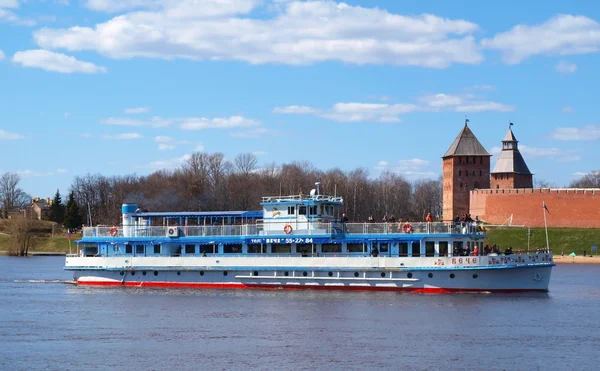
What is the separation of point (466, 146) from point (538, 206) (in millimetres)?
15630

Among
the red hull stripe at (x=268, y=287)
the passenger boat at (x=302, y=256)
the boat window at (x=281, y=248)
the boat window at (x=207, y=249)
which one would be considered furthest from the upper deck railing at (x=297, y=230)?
the red hull stripe at (x=268, y=287)

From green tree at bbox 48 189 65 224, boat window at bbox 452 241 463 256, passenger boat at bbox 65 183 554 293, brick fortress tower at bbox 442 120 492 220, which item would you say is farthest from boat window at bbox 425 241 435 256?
green tree at bbox 48 189 65 224

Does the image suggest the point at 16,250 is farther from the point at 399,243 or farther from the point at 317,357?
the point at 317,357

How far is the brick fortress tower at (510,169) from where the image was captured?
119750 mm

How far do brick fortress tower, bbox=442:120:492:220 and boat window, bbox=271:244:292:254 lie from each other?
241 feet

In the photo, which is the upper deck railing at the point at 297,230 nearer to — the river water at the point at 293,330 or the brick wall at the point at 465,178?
the river water at the point at 293,330

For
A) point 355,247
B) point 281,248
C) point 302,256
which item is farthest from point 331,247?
point 281,248

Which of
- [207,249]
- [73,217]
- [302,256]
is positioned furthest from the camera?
[73,217]

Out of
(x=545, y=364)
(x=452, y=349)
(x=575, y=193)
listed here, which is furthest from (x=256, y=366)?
(x=575, y=193)

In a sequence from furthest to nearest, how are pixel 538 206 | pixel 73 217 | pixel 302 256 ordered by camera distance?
pixel 73 217, pixel 538 206, pixel 302 256

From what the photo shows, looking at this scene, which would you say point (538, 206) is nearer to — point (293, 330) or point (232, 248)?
point (232, 248)

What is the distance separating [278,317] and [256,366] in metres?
9.54

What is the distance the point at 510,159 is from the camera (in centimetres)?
12075

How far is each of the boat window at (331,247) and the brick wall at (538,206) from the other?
63499mm
